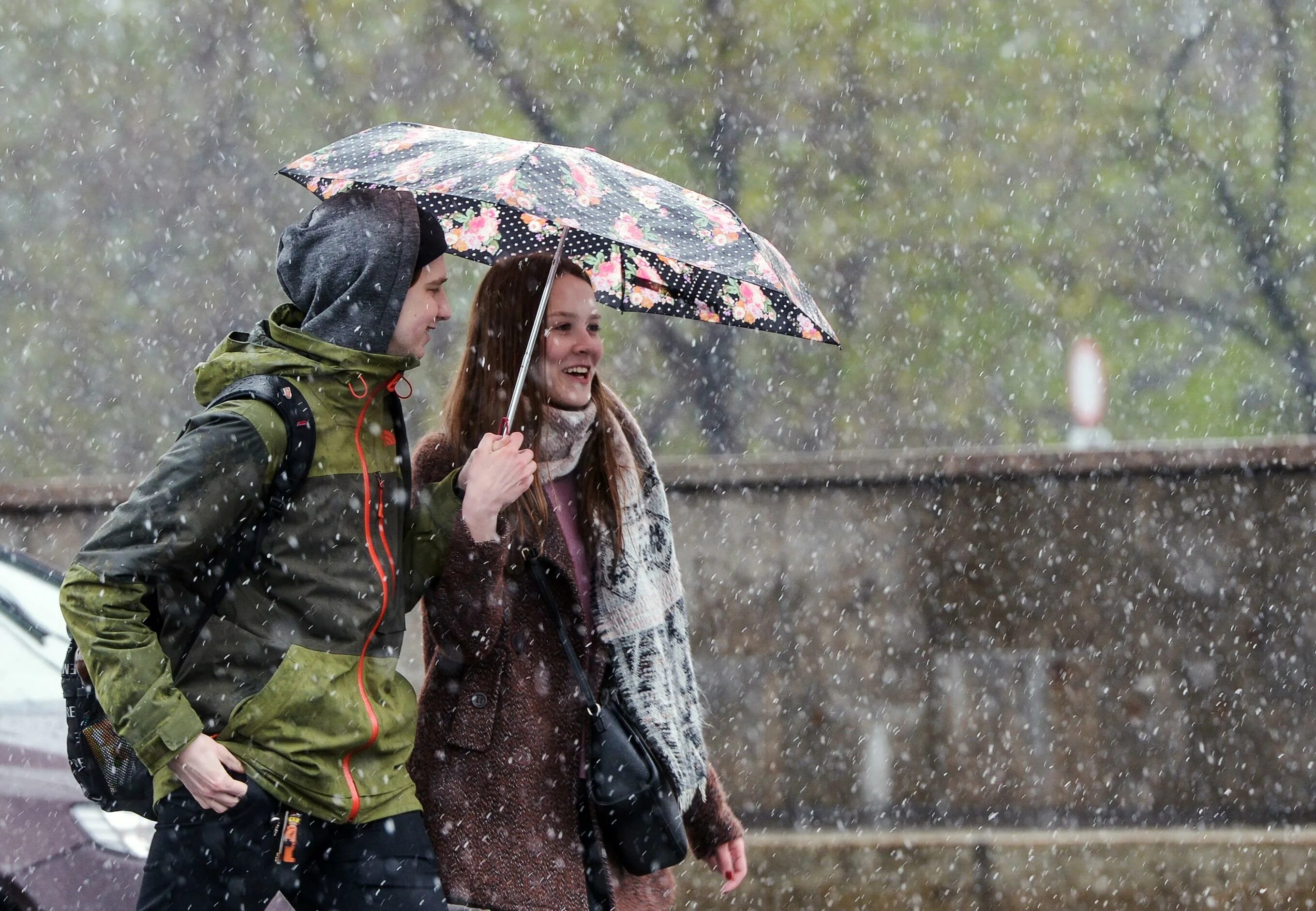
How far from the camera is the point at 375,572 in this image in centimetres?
274

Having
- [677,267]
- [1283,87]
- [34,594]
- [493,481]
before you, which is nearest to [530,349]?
[493,481]

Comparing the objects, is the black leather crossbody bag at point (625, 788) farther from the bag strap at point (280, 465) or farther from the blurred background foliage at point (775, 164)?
the blurred background foliage at point (775, 164)

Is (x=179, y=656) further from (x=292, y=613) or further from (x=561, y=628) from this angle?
(x=561, y=628)

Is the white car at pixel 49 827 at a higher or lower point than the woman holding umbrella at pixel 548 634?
lower

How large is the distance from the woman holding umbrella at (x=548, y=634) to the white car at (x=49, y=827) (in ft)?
3.43

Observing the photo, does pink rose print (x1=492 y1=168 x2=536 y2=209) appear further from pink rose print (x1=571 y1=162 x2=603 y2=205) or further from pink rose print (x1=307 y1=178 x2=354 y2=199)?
pink rose print (x1=307 y1=178 x2=354 y2=199)

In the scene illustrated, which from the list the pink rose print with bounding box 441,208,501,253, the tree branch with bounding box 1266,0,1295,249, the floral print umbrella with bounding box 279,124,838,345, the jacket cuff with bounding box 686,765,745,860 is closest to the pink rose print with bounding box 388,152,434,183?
the floral print umbrella with bounding box 279,124,838,345

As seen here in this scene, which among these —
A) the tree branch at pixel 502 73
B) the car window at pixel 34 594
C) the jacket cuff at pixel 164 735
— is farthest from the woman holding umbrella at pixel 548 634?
the tree branch at pixel 502 73

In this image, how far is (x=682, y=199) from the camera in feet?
10.5

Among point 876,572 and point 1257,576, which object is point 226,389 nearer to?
point 876,572

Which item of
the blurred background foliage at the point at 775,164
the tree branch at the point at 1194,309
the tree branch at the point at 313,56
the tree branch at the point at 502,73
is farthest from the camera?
the tree branch at the point at 1194,309

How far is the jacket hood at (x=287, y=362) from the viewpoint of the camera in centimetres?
269

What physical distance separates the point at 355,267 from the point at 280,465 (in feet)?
1.34

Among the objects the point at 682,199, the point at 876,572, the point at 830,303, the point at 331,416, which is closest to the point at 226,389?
the point at 331,416
